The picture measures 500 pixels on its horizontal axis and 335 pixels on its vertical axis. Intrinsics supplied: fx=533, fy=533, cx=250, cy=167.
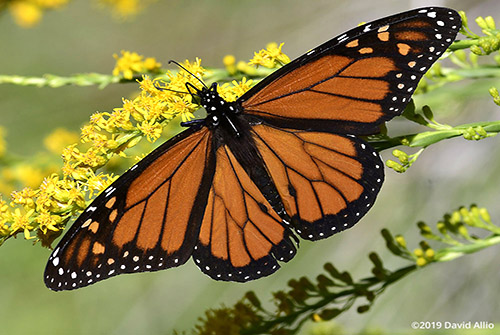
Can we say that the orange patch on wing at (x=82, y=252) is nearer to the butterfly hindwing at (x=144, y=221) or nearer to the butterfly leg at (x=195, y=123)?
the butterfly hindwing at (x=144, y=221)

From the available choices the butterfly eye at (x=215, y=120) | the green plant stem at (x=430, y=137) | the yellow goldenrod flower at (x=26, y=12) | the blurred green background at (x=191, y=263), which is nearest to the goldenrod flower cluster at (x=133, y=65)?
the butterfly eye at (x=215, y=120)

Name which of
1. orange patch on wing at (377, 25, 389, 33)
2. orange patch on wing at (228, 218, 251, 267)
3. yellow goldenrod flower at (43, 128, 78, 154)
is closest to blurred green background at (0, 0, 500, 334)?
orange patch on wing at (377, 25, 389, 33)

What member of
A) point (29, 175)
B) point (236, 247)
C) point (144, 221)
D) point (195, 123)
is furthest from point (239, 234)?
point (29, 175)

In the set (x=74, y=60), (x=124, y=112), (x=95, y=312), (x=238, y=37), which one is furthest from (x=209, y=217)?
(x=74, y=60)

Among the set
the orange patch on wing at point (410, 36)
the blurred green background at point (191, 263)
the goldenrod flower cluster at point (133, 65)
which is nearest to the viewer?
the orange patch on wing at point (410, 36)

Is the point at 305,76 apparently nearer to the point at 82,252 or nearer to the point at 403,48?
the point at 403,48

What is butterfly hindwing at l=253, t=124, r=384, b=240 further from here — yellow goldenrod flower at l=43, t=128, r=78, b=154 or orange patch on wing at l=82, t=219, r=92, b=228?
yellow goldenrod flower at l=43, t=128, r=78, b=154
